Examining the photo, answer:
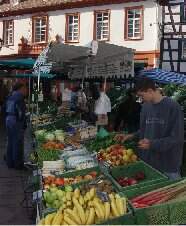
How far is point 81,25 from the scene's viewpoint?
28.4 meters

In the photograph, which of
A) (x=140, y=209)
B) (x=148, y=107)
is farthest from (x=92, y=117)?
(x=140, y=209)

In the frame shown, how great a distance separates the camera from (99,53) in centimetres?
977

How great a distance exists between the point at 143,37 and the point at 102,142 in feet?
62.6

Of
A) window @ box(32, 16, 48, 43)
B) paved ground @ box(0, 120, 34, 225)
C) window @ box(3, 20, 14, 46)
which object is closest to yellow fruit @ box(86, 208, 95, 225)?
paved ground @ box(0, 120, 34, 225)

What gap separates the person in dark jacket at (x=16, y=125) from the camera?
10.0 m

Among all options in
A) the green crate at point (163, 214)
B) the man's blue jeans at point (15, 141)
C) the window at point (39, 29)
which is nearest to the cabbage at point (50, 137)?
the man's blue jeans at point (15, 141)

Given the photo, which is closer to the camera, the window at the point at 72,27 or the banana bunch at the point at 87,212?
the banana bunch at the point at 87,212

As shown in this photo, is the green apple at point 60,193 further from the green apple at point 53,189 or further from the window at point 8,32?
the window at point 8,32

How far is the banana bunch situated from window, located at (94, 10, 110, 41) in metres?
23.7

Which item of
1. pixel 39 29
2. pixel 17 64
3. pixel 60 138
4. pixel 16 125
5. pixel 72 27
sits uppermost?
pixel 39 29

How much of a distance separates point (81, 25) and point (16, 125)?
18996 mm

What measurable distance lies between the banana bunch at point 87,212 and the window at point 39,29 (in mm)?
26499

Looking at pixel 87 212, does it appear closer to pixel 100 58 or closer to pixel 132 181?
pixel 132 181

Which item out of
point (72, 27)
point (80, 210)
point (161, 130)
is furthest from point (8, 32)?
point (80, 210)
